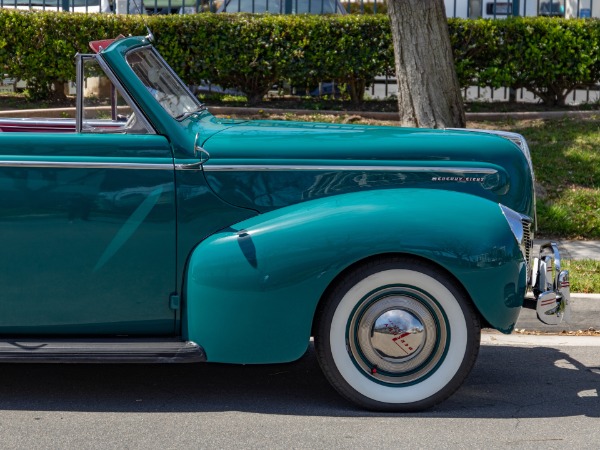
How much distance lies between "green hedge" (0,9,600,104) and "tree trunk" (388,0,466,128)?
7.09ft

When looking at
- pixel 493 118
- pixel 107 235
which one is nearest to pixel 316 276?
pixel 107 235

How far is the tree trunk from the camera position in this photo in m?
8.75

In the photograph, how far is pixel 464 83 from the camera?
37.0ft

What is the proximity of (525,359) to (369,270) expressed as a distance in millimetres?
1514

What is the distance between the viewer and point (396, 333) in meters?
4.38

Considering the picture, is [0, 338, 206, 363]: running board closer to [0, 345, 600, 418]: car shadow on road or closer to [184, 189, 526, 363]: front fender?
[184, 189, 526, 363]: front fender

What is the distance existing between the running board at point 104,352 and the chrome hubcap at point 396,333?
708 mm

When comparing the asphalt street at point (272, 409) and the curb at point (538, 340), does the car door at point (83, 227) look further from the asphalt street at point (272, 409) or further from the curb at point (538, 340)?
the curb at point (538, 340)

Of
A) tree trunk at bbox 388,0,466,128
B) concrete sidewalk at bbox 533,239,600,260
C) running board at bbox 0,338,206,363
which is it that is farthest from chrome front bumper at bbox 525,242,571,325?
tree trunk at bbox 388,0,466,128

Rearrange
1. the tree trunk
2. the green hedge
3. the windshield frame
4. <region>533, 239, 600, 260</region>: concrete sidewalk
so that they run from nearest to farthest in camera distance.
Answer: the windshield frame, <region>533, 239, 600, 260</region>: concrete sidewalk, the tree trunk, the green hedge

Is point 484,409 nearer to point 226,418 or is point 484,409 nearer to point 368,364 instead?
point 368,364

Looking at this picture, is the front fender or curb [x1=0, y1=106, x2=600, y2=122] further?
curb [x1=0, y1=106, x2=600, y2=122]

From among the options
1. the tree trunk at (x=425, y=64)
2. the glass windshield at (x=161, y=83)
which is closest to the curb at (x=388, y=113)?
the tree trunk at (x=425, y=64)

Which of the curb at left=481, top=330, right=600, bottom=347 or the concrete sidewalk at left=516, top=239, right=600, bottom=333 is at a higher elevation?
the concrete sidewalk at left=516, top=239, right=600, bottom=333
